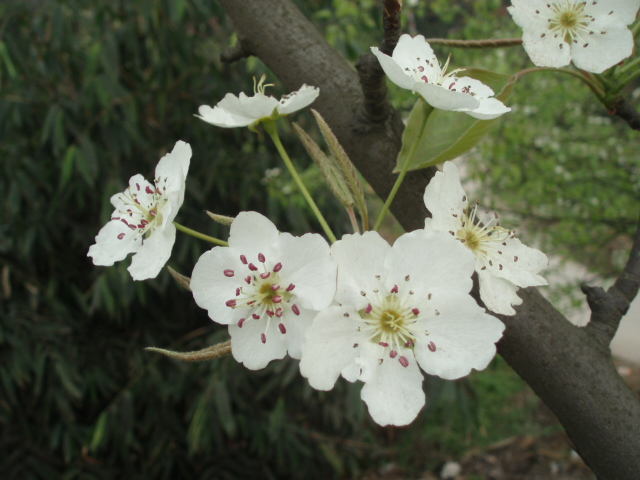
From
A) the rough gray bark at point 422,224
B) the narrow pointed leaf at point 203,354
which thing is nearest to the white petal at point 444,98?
the rough gray bark at point 422,224

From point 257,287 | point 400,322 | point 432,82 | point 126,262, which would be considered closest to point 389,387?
point 400,322

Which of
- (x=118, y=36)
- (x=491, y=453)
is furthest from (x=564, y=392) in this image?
(x=491, y=453)

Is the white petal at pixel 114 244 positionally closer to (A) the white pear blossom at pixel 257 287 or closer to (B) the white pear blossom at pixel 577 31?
(A) the white pear blossom at pixel 257 287

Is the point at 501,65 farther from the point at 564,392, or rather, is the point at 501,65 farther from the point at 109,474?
the point at 109,474

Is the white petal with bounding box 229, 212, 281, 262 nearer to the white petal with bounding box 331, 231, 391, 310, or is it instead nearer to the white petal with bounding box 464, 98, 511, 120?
the white petal with bounding box 331, 231, 391, 310

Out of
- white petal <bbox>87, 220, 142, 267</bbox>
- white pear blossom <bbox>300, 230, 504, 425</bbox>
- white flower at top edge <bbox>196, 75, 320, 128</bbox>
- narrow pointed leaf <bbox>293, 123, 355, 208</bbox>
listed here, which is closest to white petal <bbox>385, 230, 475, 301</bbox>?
white pear blossom <bbox>300, 230, 504, 425</bbox>

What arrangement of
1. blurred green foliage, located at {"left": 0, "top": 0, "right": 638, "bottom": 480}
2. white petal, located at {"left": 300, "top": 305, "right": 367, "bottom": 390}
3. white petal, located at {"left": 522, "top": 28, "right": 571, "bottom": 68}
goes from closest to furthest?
white petal, located at {"left": 300, "top": 305, "right": 367, "bottom": 390}, white petal, located at {"left": 522, "top": 28, "right": 571, "bottom": 68}, blurred green foliage, located at {"left": 0, "top": 0, "right": 638, "bottom": 480}

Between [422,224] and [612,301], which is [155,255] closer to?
[422,224]
